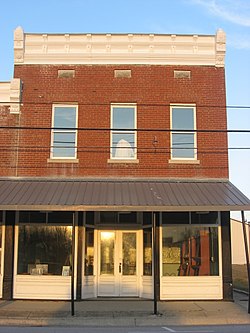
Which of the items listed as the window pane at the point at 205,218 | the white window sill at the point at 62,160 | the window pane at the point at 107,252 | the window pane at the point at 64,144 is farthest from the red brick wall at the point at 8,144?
the window pane at the point at 205,218

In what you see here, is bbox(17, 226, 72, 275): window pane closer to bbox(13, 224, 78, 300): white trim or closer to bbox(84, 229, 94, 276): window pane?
bbox(13, 224, 78, 300): white trim

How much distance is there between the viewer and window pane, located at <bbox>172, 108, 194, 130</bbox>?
1681 cm

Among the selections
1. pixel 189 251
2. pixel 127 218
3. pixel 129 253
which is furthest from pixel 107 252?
pixel 189 251

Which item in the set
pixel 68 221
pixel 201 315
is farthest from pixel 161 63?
pixel 201 315

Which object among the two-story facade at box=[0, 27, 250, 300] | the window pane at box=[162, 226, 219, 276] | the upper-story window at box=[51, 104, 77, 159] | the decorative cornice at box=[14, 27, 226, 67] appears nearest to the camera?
the two-story facade at box=[0, 27, 250, 300]

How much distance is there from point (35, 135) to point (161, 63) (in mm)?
5365

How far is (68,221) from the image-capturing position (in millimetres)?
16219

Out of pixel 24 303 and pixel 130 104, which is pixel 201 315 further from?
pixel 130 104

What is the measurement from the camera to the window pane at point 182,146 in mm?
16641

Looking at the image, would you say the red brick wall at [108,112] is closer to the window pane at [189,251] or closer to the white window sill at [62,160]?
the white window sill at [62,160]

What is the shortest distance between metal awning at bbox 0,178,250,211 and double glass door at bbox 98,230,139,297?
215 cm

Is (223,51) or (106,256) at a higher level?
(223,51)

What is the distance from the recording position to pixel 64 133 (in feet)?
54.9

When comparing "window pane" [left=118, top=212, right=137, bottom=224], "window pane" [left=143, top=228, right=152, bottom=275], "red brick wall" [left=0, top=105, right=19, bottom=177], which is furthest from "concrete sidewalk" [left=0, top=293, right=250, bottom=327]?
"red brick wall" [left=0, top=105, right=19, bottom=177]
